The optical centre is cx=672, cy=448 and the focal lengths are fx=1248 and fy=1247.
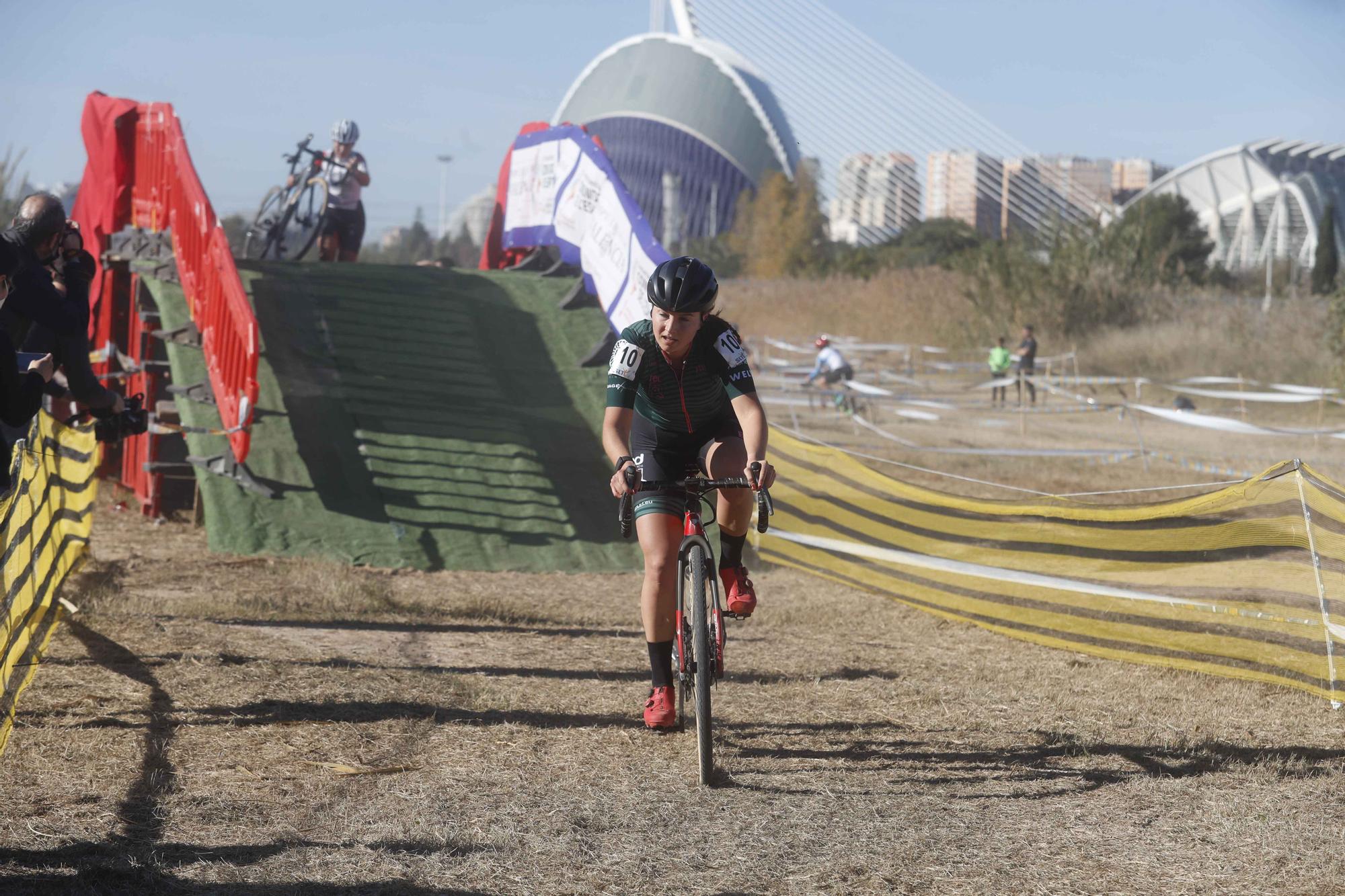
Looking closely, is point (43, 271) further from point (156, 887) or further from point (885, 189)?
point (885, 189)

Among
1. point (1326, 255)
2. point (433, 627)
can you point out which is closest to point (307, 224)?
point (433, 627)

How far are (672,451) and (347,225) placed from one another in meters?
11.0

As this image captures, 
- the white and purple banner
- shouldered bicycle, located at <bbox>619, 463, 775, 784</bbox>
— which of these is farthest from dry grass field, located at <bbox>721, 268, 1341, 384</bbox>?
shouldered bicycle, located at <bbox>619, 463, 775, 784</bbox>

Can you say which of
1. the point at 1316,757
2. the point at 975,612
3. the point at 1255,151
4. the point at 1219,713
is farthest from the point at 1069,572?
the point at 1255,151

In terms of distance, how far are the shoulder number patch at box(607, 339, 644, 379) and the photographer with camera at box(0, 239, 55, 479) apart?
216 cm

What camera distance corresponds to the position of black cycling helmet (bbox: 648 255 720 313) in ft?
16.5

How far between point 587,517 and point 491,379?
2.71 metres

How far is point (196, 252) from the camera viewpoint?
10328 mm

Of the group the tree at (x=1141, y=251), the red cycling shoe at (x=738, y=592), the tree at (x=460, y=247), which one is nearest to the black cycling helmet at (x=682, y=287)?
the red cycling shoe at (x=738, y=592)

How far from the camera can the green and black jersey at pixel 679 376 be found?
17.1ft

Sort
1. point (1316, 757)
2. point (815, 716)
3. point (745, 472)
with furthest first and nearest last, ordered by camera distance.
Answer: point (815, 716)
point (1316, 757)
point (745, 472)

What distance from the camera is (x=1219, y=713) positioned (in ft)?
19.8

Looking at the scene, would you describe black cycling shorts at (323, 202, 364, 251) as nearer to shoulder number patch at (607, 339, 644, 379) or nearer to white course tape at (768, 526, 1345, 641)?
white course tape at (768, 526, 1345, 641)

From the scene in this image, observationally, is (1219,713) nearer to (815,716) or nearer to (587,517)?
(815,716)
